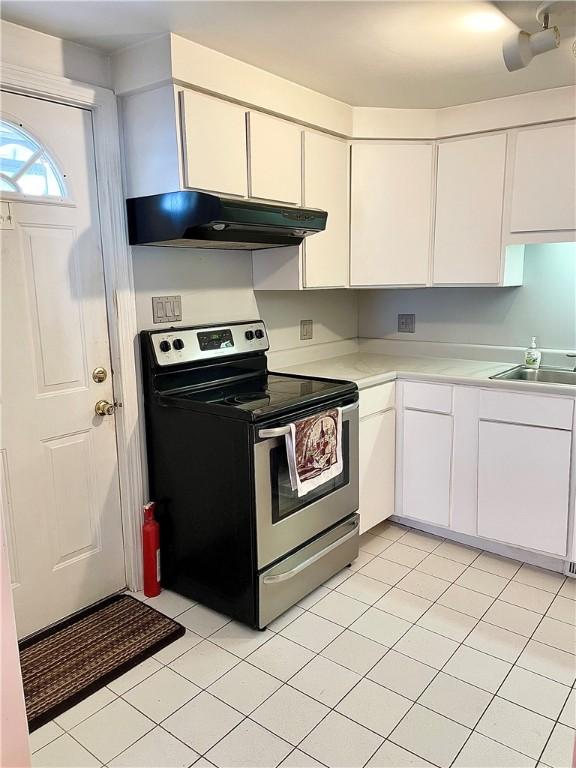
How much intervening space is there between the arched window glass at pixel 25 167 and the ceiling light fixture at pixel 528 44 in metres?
1.61

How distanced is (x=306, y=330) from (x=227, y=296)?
0.67 m

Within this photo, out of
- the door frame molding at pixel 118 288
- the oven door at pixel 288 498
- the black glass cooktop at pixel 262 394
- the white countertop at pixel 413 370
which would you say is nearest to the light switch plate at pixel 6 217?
the door frame molding at pixel 118 288

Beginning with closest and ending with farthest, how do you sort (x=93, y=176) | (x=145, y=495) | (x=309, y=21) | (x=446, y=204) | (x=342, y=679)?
(x=309, y=21), (x=342, y=679), (x=93, y=176), (x=145, y=495), (x=446, y=204)

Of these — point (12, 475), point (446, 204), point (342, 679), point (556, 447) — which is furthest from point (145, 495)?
point (446, 204)

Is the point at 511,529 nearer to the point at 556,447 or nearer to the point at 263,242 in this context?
the point at 556,447

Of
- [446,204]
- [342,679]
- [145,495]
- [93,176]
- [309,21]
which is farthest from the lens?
[446,204]

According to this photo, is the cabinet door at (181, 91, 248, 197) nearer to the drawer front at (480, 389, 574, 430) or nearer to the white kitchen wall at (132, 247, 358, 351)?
the white kitchen wall at (132, 247, 358, 351)

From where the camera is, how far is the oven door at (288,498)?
6.86 ft

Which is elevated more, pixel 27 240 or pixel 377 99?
pixel 377 99

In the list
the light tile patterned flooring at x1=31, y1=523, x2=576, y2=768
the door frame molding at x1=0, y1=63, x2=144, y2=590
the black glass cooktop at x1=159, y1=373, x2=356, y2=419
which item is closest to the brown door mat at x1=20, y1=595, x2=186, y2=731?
the light tile patterned flooring at x1=31, y1=523, x2=576, y2=768

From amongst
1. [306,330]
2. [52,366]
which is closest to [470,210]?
[306,330]

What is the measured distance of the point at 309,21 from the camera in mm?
1812

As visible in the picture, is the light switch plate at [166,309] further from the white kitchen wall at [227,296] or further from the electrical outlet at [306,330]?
the electrical outlet at [306,330]

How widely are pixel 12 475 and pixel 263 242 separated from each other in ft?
4.62
